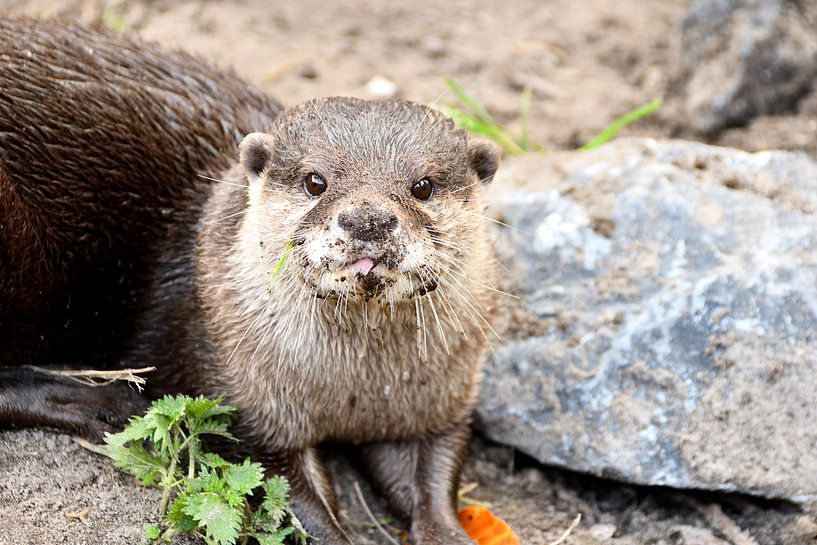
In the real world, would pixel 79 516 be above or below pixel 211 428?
below

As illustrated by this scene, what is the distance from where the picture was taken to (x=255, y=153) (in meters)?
2.69

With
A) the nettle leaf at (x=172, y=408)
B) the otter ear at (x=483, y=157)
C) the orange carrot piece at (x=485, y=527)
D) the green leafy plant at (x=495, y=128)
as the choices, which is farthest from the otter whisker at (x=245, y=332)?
the green leafy plant at (x=495, y=128)

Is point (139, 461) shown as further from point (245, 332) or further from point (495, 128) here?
point (495, 128)

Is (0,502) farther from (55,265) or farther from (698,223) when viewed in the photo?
(698,223)

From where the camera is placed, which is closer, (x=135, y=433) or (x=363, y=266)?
(x=363, y=266)

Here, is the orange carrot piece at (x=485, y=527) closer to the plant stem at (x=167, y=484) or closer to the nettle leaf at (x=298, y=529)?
the nettle leaf at (x=298, y=529)

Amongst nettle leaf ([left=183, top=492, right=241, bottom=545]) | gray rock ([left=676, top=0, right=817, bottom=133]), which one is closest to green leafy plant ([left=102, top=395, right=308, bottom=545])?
nettle leaf ([left=183, top=492, right=241, bottom=545])

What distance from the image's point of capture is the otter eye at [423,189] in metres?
2.54

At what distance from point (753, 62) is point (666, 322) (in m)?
1.66

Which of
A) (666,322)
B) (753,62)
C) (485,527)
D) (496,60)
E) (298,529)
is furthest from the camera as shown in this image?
(496,60)

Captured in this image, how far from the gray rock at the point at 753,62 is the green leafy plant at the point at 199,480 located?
2541 mm

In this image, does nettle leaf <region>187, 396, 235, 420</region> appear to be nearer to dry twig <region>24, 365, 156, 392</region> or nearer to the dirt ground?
dry twig <region>24, 365, 156, 392</region>

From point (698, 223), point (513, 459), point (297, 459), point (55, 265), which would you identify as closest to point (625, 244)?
point (698, 223)

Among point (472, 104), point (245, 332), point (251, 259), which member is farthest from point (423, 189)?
point (472, 104)
